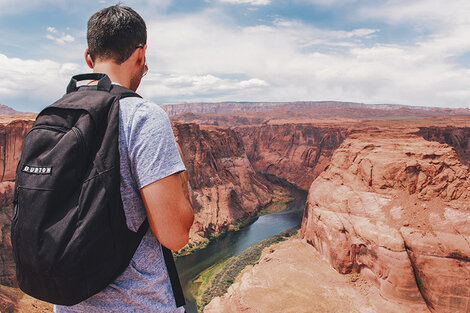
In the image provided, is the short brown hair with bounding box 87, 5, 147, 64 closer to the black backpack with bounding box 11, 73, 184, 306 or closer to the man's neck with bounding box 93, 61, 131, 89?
the man's neck with bounding box 93, 61, 131, 89

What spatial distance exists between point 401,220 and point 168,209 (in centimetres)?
1613

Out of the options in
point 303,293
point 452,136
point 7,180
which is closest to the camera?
point 303,293

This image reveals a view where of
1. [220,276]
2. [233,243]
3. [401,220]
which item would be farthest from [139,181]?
[233,243]

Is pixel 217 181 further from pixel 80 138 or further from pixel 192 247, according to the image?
pixel 80 138

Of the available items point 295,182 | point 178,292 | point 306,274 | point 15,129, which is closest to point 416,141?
point 306,274

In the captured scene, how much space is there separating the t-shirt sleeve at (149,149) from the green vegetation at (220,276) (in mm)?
21246

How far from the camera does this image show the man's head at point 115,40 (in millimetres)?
1532

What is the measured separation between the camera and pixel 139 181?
52.2 inches

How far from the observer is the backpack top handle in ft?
4.50

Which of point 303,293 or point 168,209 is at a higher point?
point 168,209

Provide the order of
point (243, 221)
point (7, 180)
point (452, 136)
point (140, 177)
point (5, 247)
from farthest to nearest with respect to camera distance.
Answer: point (452, 136) → point (243, 221) → point (7, 180) → point (5, 247) → point (140, 177)

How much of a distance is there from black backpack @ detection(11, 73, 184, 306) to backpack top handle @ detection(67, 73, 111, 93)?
6 centimetres

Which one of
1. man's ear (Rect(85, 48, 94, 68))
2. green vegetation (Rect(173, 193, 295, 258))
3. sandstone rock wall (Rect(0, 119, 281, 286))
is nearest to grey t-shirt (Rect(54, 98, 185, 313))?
man's ear (Rect(85, 48, 94, 68))

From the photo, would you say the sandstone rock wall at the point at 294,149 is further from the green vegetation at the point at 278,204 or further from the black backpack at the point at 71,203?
the black backpack at the point at 71,203
